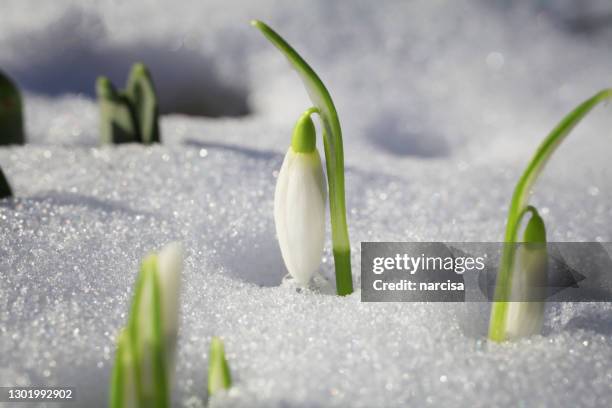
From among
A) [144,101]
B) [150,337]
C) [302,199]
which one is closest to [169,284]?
[150,337]

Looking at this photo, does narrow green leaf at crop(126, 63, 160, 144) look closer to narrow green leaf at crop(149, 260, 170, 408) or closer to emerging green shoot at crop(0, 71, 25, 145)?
emerging green shoot at crop(0, 71, 25, 145)

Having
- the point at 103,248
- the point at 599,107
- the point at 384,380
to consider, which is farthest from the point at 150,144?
the point at 599,107

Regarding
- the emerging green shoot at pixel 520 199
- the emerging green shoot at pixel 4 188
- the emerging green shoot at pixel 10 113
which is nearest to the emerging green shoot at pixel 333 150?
the emerging green shoot at pixel 520 199

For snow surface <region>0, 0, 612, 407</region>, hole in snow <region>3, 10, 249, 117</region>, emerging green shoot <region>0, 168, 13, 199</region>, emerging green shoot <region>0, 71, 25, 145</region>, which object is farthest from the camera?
hole in snow <region>3, 10, 249, 117</region>

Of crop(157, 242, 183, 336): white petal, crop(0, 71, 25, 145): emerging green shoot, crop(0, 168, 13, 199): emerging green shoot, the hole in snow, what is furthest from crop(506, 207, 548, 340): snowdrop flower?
the hole in snow

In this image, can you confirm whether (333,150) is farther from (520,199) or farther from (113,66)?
(113,66)
